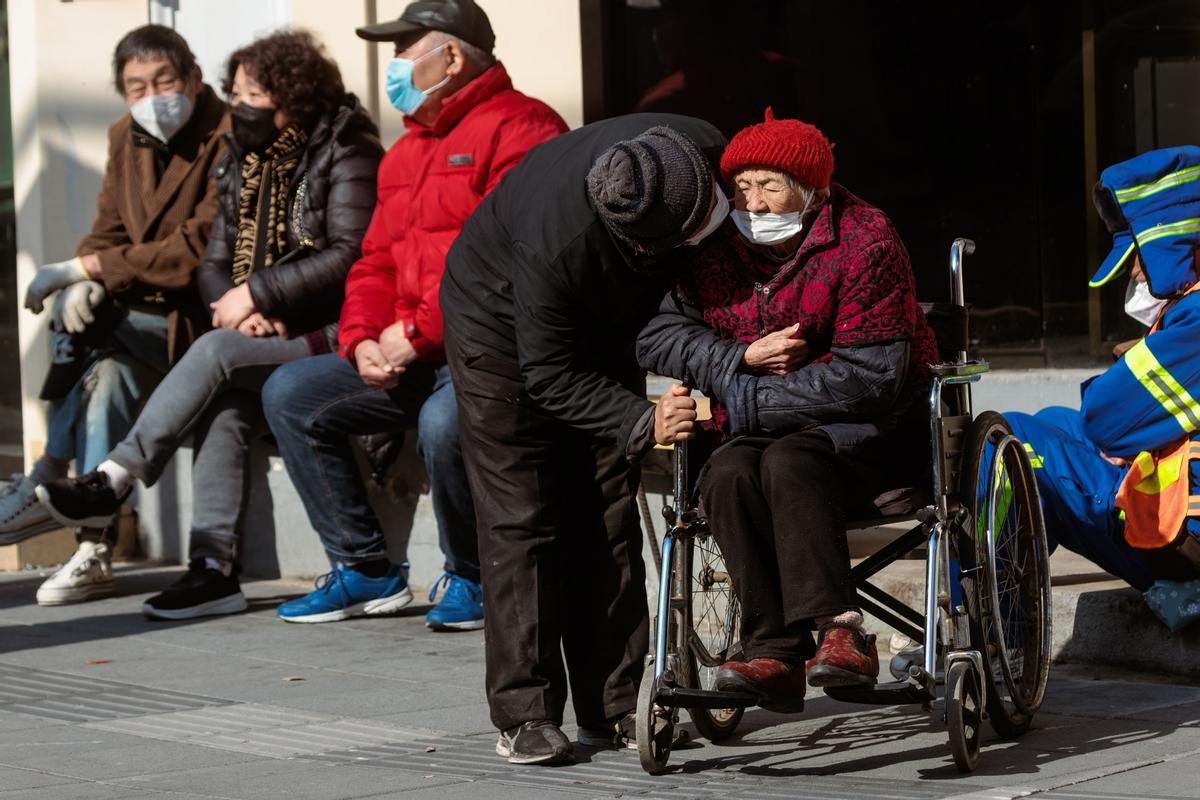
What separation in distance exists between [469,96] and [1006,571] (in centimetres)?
270

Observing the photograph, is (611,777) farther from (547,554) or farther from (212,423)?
(212,423)

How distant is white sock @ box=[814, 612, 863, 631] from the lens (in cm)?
460

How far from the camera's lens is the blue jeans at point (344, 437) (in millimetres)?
7078

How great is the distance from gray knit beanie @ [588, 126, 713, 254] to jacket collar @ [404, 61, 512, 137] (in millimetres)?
2272

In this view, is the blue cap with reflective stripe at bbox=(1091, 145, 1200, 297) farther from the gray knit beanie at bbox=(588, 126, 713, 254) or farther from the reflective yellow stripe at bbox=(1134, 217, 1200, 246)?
the gray knit beanie at bbox=(588, 126, 713, 254)

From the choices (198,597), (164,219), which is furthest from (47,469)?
(198,597)

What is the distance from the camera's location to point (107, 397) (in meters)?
8.24

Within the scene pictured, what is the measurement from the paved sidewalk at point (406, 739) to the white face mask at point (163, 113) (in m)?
2.24

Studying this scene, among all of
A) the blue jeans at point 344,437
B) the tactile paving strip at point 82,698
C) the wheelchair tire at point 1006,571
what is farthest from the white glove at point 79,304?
the wheelchair tire at point 1006,571

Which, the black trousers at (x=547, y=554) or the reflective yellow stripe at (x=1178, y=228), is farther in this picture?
the reflective yellow stripe at (x=1178, y=228)

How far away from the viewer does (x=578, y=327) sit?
15.9 feet

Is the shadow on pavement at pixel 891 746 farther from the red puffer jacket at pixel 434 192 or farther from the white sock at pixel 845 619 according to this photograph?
the red puffer jacket at pixel 434 192

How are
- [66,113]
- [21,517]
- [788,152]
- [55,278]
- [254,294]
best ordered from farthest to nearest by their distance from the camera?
[66,113]
[55,278]
[21,517]
[254,294]
[788,152]

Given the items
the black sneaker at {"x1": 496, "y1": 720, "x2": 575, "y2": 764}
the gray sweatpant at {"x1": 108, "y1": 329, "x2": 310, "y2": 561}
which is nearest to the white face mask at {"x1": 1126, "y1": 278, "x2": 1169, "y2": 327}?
the black sneaker at {"x1": 496, "y1": 720, "x2": 575, "y2": 764}
